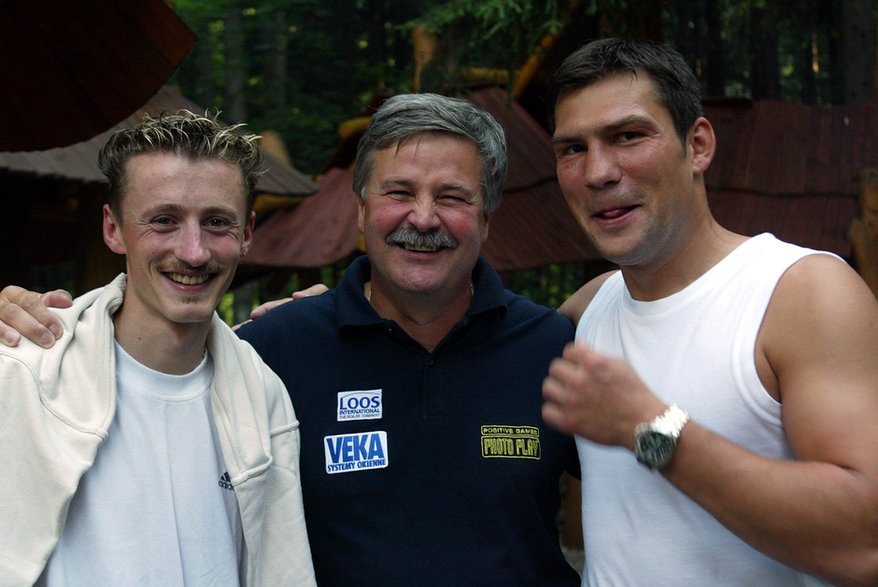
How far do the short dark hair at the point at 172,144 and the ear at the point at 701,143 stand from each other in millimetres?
1278

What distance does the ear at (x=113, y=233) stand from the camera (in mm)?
2611

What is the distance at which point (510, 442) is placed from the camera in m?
2.99

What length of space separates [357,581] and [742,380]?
1.26 meters

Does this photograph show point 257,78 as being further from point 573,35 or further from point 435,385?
point 435,385

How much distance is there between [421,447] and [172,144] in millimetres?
1156

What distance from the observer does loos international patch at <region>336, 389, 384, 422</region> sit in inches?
116

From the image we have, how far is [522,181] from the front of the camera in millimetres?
9391

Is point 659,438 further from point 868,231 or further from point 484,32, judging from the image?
point 484,32

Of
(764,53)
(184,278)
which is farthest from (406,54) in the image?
(184,278)

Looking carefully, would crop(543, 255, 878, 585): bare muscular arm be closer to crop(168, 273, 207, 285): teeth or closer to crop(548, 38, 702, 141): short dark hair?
crop(548, 38, 702, 141): short dark hair

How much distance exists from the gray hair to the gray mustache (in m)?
0.23

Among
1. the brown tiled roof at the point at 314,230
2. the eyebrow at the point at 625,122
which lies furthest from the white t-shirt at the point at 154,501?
the brown tiled roof at the point at 314,230

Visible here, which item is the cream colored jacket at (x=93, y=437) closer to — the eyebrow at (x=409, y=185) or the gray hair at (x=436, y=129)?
the eyebrow at (x=409, y=185)

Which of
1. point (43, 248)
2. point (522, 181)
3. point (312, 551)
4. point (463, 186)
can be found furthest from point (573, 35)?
point (43, 248)
